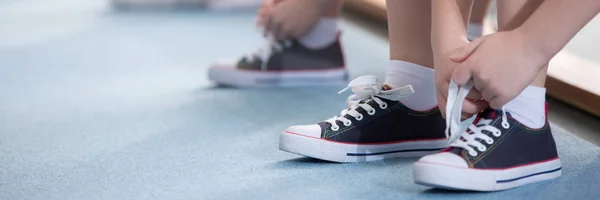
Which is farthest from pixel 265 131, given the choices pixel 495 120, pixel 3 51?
pixel 3 51

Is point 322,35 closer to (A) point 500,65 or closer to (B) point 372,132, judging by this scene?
(B) point 372,132

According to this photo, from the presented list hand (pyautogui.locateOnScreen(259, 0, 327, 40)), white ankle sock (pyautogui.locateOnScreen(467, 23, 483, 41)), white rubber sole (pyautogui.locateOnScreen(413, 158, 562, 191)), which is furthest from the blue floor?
white ankle sock (pyautogui.locateOnScreen(467, 23, 483, 41))

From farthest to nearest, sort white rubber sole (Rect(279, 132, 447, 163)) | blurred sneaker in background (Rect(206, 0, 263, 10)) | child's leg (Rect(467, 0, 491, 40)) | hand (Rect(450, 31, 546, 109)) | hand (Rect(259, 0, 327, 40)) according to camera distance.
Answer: blurred sneaker in background (Rect(206, 0, 263, 10)) < hand (Rect(259, 0, 327, 40)) < child's leg (Rect(467, 0, 491, 40)) < white rubber sole (Rect(279, 132, 447, 163)) < hand (Rect(450, 31, 546, 109))

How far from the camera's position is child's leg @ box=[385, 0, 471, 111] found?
38.9 inches

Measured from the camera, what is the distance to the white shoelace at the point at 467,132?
0.85 m

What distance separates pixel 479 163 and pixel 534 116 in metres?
0.10

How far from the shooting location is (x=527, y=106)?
893 mm

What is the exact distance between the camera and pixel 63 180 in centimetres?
96

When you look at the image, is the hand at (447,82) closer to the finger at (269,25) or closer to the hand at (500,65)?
the hand at (500,65)

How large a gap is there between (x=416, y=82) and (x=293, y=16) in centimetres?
54

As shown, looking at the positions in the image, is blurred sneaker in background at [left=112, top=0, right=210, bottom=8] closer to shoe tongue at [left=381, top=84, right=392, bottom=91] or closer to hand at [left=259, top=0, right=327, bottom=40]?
hand at [left=259, top=0, right=327, bottom=40]

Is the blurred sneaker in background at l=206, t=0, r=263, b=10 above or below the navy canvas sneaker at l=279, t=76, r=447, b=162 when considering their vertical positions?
below

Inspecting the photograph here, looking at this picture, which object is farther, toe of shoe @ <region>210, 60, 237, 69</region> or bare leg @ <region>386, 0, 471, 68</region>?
toe of shoe @ <region>210, 60, 237, 69</region>

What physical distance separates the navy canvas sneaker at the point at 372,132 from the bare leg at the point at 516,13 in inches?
5.9
